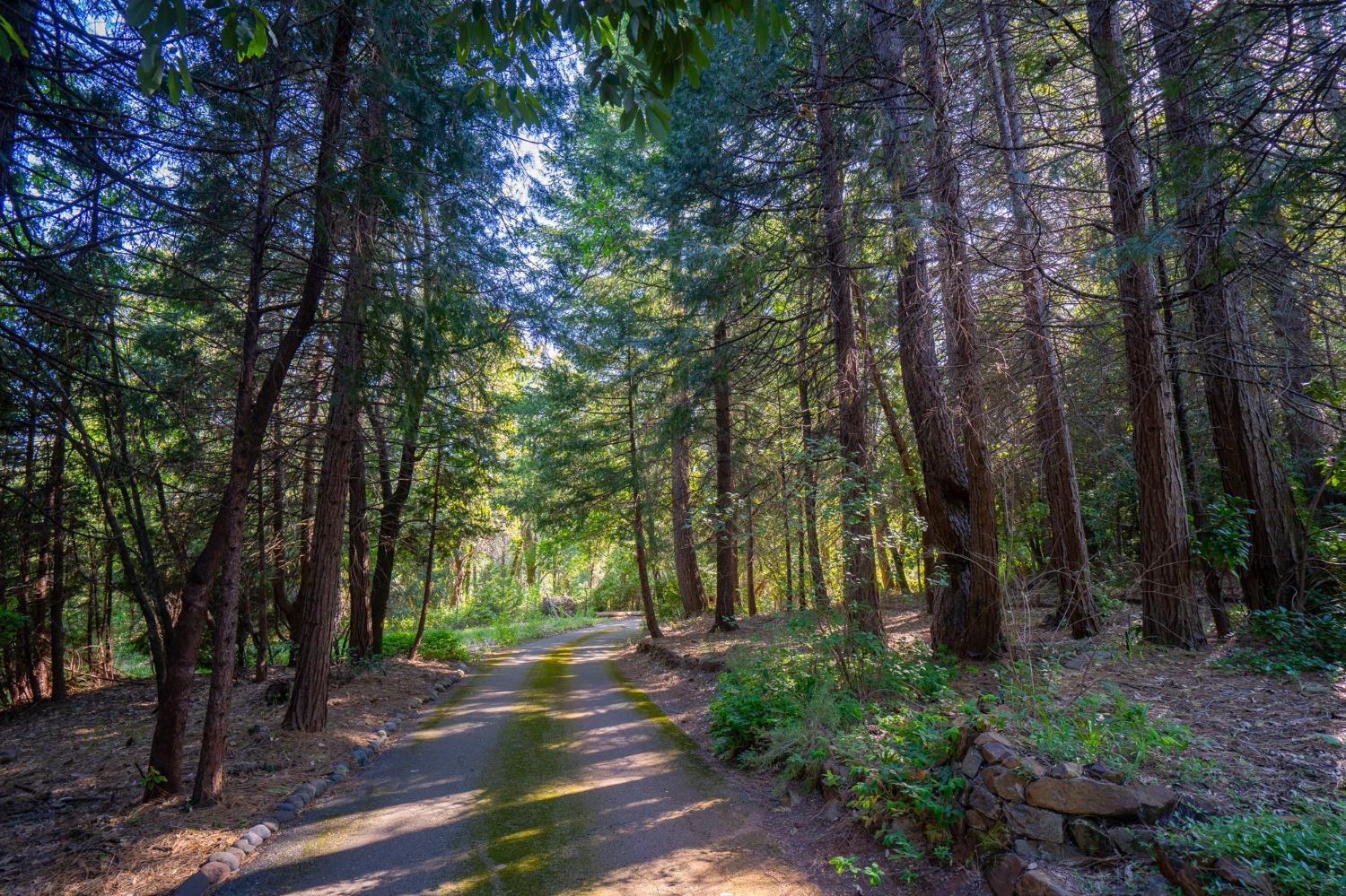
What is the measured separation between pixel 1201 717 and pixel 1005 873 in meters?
2.24

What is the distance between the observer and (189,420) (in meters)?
6.27

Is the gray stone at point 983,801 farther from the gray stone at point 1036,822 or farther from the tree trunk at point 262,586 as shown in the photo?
the tree trunk at point 262,586

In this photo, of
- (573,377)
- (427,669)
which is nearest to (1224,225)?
(573,377)

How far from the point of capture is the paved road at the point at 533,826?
395 cm

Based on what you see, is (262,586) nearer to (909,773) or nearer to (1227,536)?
(909,773)

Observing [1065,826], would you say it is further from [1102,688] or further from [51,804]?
[51,804]

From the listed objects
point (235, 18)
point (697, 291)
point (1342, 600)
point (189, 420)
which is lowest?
point (1342, 600)

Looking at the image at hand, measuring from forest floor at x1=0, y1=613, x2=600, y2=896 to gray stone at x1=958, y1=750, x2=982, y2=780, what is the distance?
5077 millimetres

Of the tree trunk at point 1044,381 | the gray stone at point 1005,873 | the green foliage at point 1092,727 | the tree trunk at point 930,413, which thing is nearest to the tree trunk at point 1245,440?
the tree trunk at point 1044,381

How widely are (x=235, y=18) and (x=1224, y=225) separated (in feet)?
19.6

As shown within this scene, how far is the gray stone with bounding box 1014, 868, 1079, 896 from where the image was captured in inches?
118

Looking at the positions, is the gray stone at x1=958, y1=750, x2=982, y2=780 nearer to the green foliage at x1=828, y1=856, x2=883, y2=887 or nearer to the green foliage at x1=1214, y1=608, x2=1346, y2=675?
the green foliage at x1=828, y1=856, x2=883, y2=887

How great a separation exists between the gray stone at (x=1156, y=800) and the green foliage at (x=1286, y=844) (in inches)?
4.7

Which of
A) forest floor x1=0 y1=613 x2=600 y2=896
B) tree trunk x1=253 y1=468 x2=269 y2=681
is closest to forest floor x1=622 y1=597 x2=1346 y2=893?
forest floor x1=0 y1=613 x2=600 y2=896
